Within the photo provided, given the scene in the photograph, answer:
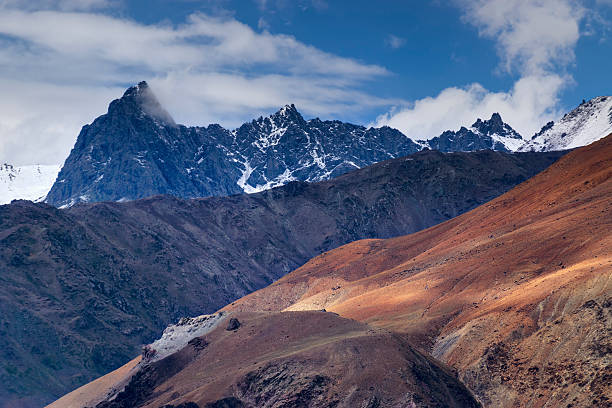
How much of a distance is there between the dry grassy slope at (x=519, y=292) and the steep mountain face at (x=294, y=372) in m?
6.88

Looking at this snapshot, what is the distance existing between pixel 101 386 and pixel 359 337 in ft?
180

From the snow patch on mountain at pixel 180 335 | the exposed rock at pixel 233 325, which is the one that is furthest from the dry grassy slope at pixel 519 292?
the snow patch on mountain at pixel 180 335

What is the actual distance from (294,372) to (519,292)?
29938mm

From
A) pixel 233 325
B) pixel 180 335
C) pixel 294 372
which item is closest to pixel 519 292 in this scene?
pixel 294 372

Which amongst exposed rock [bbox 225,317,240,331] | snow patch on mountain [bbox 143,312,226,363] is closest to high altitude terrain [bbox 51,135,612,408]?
exposed rock [bbox 225,317,240,331]

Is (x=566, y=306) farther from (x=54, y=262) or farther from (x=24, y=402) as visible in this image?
(x=54, y=262)

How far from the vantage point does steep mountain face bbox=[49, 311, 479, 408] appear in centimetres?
6969

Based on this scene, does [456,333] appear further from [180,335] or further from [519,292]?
[180,335]

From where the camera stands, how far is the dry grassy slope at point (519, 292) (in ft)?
222

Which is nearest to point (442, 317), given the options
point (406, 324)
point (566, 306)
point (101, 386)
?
point (406, 324)

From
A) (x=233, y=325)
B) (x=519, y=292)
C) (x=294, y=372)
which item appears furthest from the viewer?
(x=233, y=325)

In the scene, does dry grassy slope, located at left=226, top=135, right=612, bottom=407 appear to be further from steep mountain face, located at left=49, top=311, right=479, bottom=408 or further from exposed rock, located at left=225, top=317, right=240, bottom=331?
exposed rock, located at left=225, top=317, right=240, bottom=331

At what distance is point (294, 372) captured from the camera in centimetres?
7425

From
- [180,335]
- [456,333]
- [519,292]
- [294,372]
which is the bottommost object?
[456,333]
